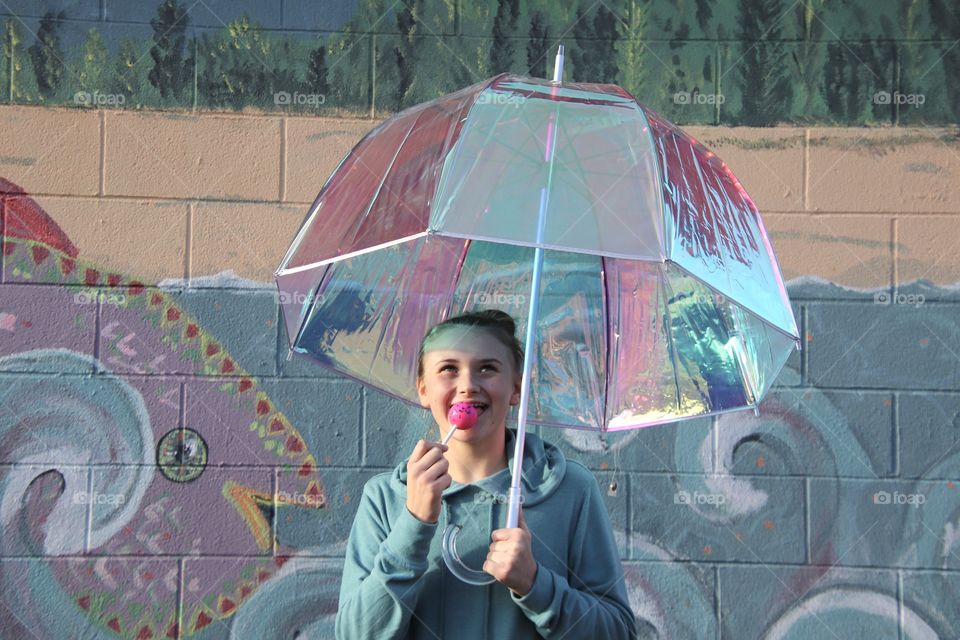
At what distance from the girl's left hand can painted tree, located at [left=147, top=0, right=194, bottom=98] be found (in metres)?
2.49

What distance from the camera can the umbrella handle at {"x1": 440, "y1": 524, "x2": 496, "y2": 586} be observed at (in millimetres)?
2104

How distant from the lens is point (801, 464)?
3828 millimetres

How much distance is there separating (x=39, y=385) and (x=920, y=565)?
3.02 meters

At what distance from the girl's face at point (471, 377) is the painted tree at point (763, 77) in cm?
210

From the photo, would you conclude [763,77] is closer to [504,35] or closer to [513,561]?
[504,35]

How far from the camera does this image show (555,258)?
2.67 metres

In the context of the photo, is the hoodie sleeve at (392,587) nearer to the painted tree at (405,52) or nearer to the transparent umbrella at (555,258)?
the transparent umbrella at (555,258)

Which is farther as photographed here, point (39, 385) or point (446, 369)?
point (39, 385)

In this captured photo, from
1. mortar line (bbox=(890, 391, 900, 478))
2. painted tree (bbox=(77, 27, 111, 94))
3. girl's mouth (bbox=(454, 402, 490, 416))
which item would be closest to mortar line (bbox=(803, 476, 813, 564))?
mortar line (bbox=(890, 391, 900, 478))

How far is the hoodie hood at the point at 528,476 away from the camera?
2211 millimetres

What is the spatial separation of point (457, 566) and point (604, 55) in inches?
92.9

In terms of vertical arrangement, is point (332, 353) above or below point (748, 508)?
above

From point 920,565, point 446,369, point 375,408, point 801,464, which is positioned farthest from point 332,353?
point 920,565

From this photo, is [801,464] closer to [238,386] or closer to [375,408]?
[375,408]
